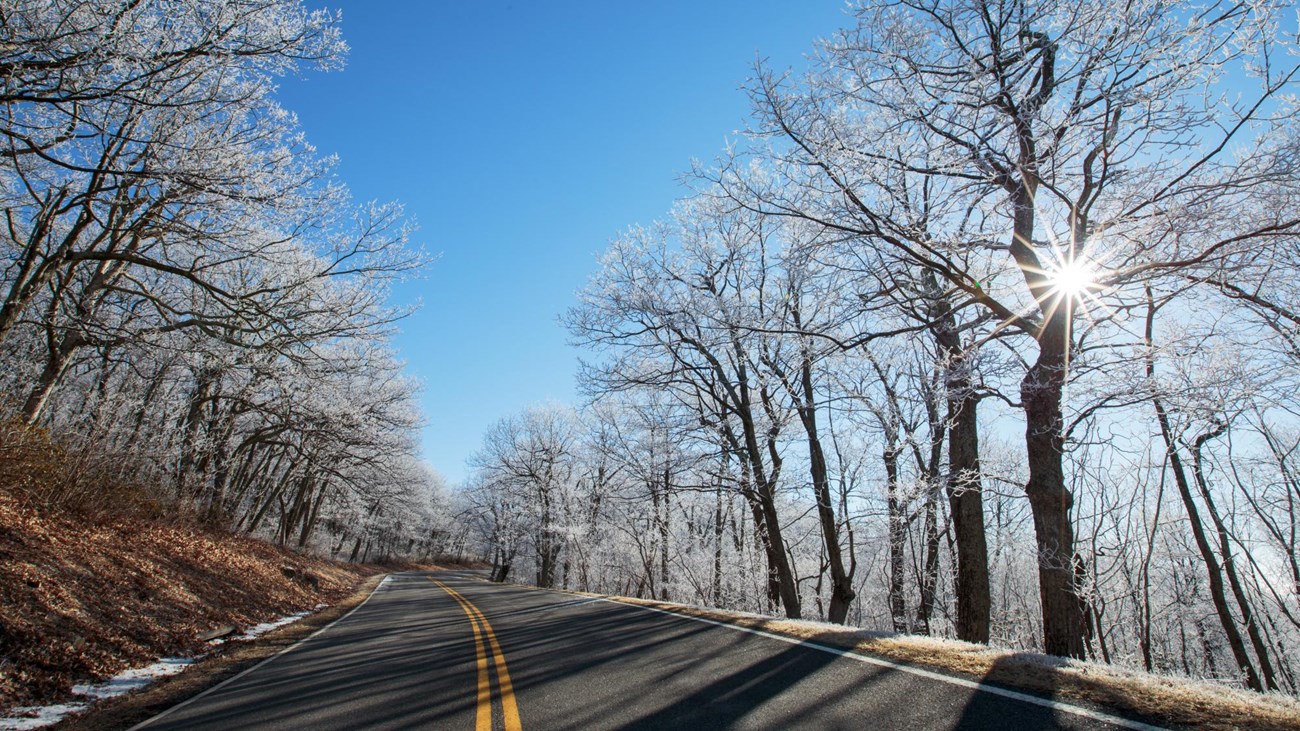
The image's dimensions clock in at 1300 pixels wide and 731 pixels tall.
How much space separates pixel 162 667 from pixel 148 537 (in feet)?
19.6

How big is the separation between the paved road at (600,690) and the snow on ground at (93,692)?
Result: 2.55 ft

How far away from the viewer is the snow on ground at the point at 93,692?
15.5 feet

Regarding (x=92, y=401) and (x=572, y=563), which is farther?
(x=572, y=563)

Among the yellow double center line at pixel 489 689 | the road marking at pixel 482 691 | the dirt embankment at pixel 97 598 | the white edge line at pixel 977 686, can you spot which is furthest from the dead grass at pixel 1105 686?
the dirt embankment at pixel 97 598

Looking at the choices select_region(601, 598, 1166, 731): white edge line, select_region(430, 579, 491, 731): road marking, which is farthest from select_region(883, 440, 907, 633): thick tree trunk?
select_region(430, 579, 491, 731): road marking

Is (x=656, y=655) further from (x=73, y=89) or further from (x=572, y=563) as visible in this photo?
(x=572, y=563)

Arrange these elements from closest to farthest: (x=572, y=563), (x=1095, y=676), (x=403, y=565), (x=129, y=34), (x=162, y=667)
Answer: (x=1095, y=676), (x=129, y=34), (x=162, y=667), (x=572, y=563), (x=403, y=565)

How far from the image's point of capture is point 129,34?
554 centimetres

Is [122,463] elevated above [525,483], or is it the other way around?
[525,483]

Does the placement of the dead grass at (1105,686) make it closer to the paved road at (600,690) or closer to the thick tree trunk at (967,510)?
the paved road at (600,690)

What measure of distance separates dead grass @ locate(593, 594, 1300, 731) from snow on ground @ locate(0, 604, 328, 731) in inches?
286

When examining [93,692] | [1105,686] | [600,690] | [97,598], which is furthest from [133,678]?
[1105,686]

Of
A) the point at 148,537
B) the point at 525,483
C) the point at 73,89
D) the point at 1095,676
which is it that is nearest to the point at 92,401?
the point at 148,537

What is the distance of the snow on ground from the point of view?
15.5 ft
